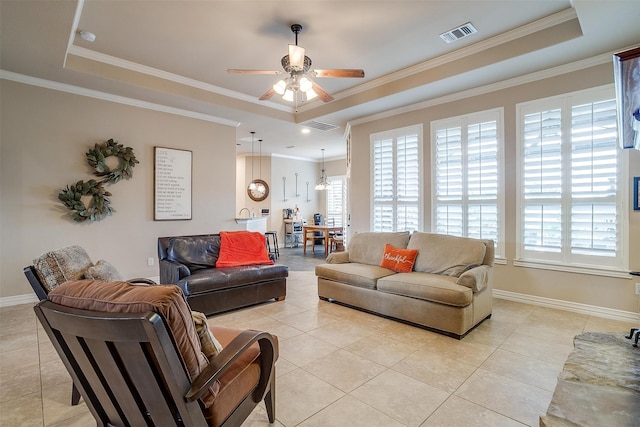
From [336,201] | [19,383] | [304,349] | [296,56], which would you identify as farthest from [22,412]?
[336,201]

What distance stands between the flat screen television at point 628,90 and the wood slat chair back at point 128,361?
1.72 meters

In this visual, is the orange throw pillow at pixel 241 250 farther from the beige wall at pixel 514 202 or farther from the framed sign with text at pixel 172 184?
the beige wall at pixel 514 202

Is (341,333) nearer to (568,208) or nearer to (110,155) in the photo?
(568,208)

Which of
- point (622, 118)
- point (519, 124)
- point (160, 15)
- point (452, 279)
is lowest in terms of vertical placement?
point (452, 279)

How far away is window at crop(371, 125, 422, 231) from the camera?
16.2ft

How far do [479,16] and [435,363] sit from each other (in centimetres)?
329

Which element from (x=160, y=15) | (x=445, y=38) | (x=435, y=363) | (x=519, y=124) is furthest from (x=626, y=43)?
(x=160, y=15)

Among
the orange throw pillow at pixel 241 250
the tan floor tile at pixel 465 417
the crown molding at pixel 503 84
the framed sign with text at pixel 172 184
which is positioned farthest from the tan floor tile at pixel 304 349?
the crown molding at pixel 503 84

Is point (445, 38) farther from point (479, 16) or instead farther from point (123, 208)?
point (123, 208)

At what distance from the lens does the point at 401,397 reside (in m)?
2.01

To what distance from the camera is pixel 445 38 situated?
3.43 meters

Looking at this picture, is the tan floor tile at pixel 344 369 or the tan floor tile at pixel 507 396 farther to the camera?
the tan floor tile at pixel 344 369

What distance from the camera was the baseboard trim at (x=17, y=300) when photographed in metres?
3.81

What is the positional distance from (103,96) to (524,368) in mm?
5903
